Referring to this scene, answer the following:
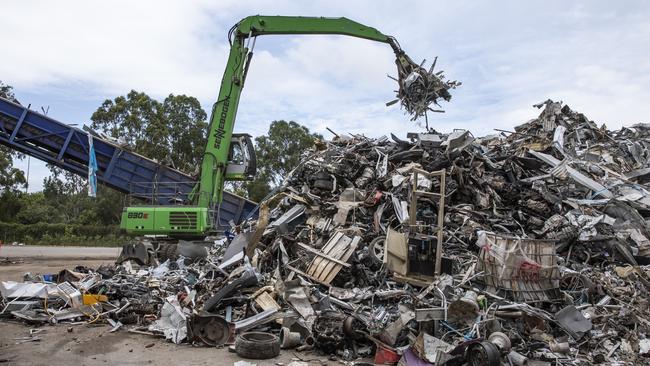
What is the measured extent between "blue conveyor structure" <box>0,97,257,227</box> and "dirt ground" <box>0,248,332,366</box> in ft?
16.2

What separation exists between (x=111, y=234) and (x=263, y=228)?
2532 cm

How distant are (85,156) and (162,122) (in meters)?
19.8

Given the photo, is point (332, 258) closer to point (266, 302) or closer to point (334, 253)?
point (334, 253)

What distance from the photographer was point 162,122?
100 ft

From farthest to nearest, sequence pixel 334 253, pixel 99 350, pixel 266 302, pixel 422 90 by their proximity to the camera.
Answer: pixel 422 90 → pixel 334 253 → pixel 266 302 → pixel 99 350

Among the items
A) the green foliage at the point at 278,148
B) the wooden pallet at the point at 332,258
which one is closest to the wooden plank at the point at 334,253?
the wooden pallet at the point at 332,258

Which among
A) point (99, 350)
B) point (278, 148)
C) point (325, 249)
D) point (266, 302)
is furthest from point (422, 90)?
point (278, 148)

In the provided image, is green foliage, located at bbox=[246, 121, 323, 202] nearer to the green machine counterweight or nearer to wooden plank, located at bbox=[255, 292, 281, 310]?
the green machine counterweight

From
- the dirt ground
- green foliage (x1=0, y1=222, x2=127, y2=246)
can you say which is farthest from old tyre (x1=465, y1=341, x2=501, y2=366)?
green foliage (x1=0, y1=222, x2=127, y2=246)

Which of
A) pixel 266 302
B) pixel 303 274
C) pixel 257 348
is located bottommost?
pixel 257 348

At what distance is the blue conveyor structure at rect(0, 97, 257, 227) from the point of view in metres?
11.3

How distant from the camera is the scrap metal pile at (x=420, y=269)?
5676mm

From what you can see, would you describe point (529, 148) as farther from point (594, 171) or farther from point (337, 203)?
point (337, 203)

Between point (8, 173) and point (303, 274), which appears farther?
point (8, 173)
